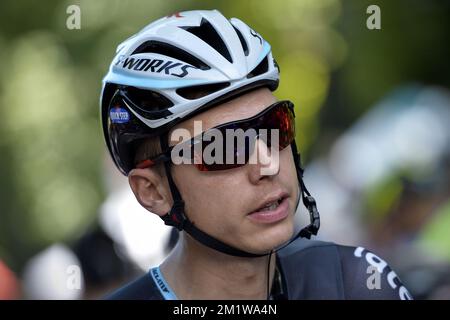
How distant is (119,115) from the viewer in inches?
140

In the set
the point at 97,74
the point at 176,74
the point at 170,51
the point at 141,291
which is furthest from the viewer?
the point at 97,74

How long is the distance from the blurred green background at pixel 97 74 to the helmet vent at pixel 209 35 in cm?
698

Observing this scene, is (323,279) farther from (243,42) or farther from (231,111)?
(243,42)

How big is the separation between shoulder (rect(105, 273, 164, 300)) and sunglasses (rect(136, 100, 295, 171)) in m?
0.69

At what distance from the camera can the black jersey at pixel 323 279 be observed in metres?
3.63

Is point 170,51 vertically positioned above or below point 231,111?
above

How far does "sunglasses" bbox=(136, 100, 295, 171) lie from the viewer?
10.6 ft

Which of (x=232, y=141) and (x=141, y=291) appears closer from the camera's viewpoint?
(x=232, y=141)

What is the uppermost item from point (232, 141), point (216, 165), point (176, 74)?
point (176, 74)

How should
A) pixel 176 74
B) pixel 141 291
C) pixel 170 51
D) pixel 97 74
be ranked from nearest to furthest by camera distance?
1. pixel 176 74
2. pixel 170 51
3. pixel 141 291
4. pixel 97 74

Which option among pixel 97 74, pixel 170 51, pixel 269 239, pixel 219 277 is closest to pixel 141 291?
pixel 219 277

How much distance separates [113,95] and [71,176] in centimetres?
770
